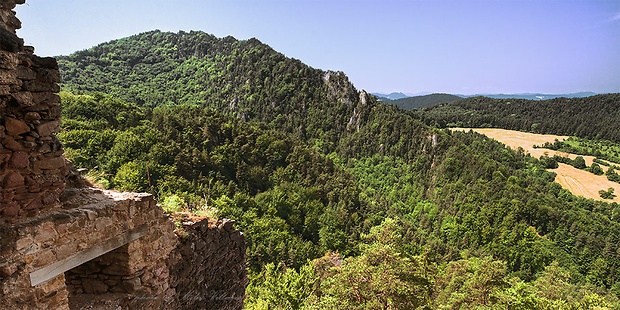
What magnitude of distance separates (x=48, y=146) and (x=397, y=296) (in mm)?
12477

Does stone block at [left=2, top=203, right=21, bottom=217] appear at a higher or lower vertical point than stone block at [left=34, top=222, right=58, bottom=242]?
higher

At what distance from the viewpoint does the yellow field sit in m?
65.1

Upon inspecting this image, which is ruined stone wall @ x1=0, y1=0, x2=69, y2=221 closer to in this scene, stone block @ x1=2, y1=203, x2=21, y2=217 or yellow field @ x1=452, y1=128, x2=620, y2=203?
stone block @ x1=2, y1=203, x2=21, y2=217

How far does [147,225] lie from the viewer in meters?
4.77

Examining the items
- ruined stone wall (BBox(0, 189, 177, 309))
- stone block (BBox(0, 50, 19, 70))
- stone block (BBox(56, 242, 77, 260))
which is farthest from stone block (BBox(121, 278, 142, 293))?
stone block (BBox(0, 50, 19, 70))

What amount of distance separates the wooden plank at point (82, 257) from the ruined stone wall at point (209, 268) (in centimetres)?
118

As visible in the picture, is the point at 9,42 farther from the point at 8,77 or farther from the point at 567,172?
the point at 567,172

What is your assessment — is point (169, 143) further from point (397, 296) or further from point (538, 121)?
point (538, 121)

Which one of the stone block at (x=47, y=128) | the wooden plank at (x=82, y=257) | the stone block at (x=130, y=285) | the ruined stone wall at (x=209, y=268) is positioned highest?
the stone block at (x=47, y=128)

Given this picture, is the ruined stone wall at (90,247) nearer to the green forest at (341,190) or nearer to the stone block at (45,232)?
the stone block at (45,232)

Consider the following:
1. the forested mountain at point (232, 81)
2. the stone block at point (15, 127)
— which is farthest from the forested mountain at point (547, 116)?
the stone block at point (15, 127)

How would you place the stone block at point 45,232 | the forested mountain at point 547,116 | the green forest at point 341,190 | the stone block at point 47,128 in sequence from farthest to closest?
the forested mountain at point 547,116, the green forest at point 341,190, the stone block at point 47,128, the stone block at point 45,232

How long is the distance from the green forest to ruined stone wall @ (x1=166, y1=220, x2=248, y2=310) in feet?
2.53

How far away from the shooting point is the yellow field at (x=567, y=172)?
214ft
